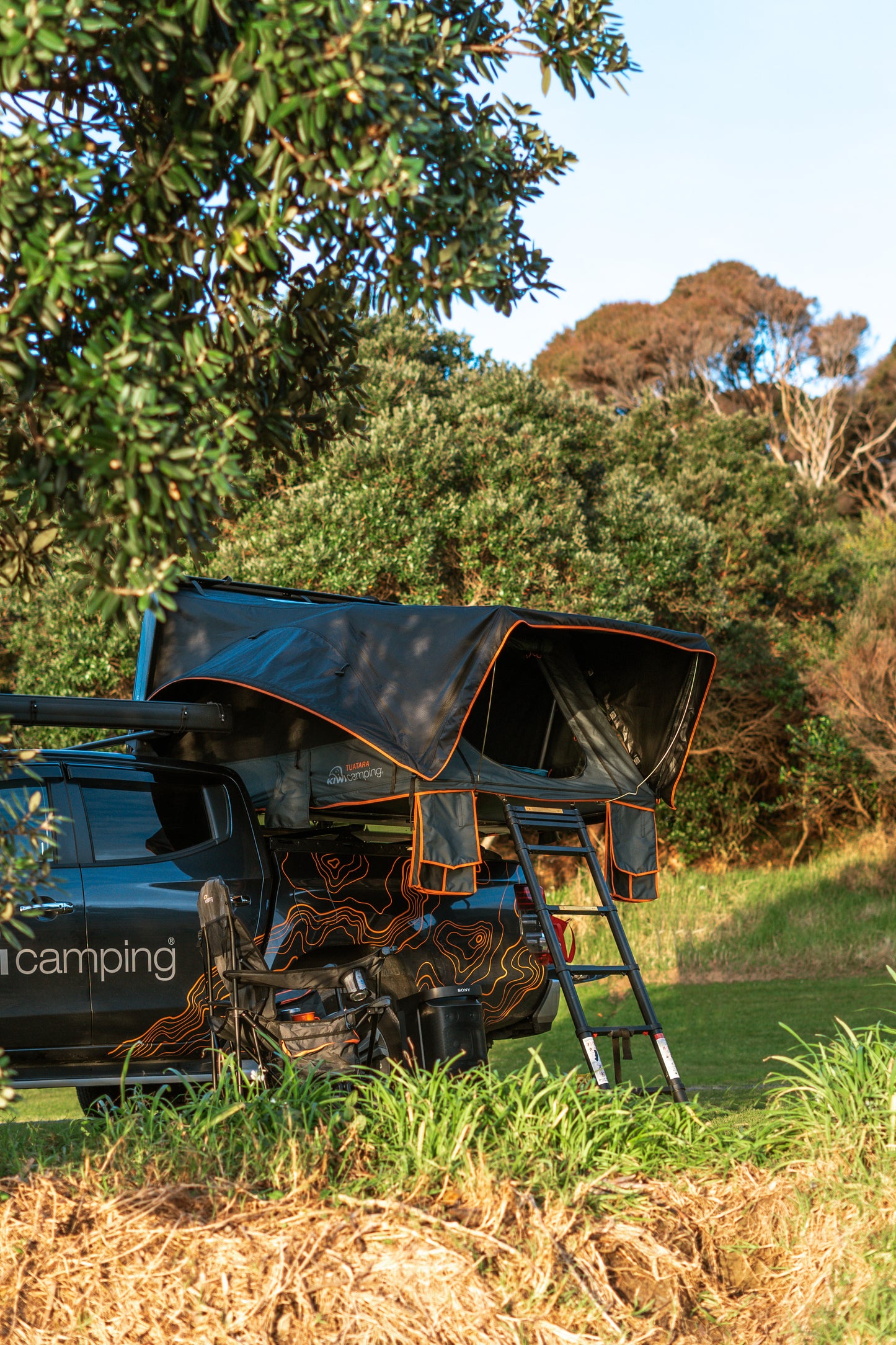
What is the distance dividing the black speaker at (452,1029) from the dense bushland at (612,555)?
7105mm

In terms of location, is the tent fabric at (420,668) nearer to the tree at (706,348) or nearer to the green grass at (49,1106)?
the green grass at (49,1106)

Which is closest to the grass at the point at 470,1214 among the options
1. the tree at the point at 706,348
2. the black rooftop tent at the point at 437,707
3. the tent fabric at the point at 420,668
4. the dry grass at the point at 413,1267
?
the dry grass at the point at 413,1267

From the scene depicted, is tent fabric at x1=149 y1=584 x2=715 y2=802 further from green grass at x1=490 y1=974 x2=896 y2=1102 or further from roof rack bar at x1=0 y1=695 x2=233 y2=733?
green grass at x1=490 y1=974 x2=896 y2=1102

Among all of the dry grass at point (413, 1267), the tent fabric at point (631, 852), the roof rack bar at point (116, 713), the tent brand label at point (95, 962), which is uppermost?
the roof rack bar at point (116, 713)

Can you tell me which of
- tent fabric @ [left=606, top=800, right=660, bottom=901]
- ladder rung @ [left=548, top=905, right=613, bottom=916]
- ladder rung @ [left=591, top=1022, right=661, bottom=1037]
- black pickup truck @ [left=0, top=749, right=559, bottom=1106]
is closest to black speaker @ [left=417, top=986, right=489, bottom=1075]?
black pickup truck @ [left=0, top=749, right=559, bottom=1106]

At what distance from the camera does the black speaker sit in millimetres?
5613

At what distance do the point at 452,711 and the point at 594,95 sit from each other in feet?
9.26

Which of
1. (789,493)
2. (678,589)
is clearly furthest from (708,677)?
(789,493)

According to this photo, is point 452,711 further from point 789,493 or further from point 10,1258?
point 789,493

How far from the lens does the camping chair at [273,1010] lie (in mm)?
5387

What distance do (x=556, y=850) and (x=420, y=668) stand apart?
134 centimetres

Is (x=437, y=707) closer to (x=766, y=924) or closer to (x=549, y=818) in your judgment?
(x=549, y=818)

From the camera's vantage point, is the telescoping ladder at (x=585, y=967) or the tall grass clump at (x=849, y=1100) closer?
the tall grass clump at (x=849, y=1100)

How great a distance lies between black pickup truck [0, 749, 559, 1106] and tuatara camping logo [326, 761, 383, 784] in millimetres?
469
